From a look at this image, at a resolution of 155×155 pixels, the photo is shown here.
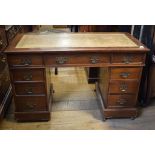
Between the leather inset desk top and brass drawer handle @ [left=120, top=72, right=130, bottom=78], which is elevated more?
the leather inset desk top

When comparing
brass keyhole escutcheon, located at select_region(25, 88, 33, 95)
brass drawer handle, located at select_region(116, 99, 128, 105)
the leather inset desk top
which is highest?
the leather inset desk top

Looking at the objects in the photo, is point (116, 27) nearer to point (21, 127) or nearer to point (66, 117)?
point (66, 117)

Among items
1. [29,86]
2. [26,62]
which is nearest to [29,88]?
[29,86]

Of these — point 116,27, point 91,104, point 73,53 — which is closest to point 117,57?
point 73,53

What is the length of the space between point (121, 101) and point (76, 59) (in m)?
0.64

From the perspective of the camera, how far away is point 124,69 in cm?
176

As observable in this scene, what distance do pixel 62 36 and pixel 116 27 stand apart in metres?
0.91

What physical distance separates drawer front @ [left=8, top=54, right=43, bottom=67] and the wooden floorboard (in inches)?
24.9

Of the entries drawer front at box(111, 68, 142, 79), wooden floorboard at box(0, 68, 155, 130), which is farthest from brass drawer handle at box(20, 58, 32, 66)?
drawer front at box(111, 68, 142, 79)

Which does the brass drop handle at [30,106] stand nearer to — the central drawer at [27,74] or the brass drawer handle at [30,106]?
the brass drawer handle at [30,106]

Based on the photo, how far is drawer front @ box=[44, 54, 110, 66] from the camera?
165 cm

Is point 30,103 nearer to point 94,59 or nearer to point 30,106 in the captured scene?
point 30,106

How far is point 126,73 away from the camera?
5.83ft

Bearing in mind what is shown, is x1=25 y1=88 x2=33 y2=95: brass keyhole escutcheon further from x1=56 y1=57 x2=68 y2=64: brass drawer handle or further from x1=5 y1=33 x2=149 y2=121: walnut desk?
x1=56 y1=57 x2=68 y2=64: brass drawer handle
